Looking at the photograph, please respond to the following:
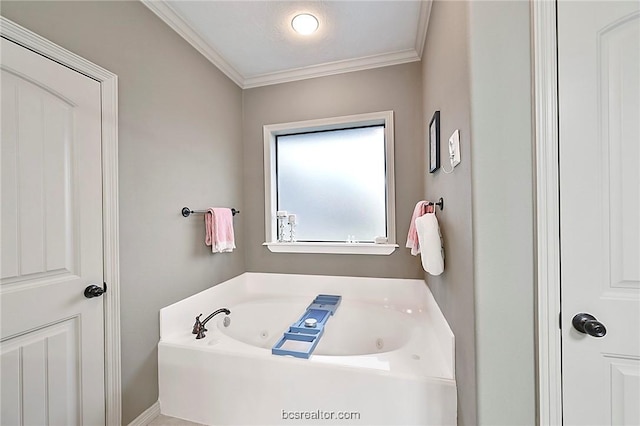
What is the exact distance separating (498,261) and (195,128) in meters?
2.09

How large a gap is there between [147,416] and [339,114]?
259 cm

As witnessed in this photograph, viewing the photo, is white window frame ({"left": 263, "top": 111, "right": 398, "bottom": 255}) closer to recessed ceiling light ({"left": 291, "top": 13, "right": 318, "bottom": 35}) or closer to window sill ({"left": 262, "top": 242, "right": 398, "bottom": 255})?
window sill ({"left": 262, "top": 242, "right": 398, "bottom": 255})

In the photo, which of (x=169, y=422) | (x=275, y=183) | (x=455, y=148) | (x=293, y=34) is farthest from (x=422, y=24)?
(x=169, y=422)

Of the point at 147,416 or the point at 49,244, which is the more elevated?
the point at 49,244

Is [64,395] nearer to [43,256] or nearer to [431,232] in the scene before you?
[43,256]

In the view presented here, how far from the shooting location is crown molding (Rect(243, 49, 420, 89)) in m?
2.20

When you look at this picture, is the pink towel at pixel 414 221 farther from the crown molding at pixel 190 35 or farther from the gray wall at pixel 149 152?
the crown molding at pixel 190 35

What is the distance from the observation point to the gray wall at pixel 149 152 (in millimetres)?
1332

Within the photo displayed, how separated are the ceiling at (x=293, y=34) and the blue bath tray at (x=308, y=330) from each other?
6.84ft

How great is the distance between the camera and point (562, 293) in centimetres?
88

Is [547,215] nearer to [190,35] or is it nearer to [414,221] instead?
[414,221]

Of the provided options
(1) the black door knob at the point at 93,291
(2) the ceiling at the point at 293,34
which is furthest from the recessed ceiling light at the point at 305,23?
(1) the black door knob at the point at 93,291

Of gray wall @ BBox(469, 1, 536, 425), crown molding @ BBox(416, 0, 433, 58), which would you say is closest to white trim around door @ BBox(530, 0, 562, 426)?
gray wall @ BBox(469, 1, 536, 425)

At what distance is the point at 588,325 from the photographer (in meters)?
0.84
